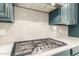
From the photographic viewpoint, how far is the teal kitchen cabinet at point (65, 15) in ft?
5.08

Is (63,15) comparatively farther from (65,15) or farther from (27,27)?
(27,27)

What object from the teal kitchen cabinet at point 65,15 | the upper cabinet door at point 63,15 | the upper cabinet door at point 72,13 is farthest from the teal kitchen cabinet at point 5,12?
the upper cabinet door at point 72,13

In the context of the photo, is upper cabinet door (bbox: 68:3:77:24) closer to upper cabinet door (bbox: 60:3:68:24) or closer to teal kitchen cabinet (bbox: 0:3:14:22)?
upper cabinet door (bbox: 60:3:68:24)

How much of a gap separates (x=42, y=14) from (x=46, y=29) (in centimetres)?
26

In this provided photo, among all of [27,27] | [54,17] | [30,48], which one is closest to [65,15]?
[54,17]

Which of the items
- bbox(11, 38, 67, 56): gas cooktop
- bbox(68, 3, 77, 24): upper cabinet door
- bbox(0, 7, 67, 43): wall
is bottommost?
bbox(11, 38, 67, 56): gas cooktop

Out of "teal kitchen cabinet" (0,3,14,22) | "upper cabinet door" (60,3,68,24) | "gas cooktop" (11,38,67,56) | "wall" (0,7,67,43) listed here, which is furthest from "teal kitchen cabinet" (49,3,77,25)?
"teal kitchen cabinet" (0,3,14,22)

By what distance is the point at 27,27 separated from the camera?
4.60 feet

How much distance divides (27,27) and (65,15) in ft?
2.41

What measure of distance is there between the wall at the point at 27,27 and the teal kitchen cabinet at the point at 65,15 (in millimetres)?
116

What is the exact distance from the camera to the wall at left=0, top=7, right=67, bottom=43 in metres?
1.22

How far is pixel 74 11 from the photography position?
1937mm

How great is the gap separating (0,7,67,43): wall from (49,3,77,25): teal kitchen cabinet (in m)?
0.12

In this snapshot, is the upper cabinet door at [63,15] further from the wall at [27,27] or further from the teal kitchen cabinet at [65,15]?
the wall at [27,27]
